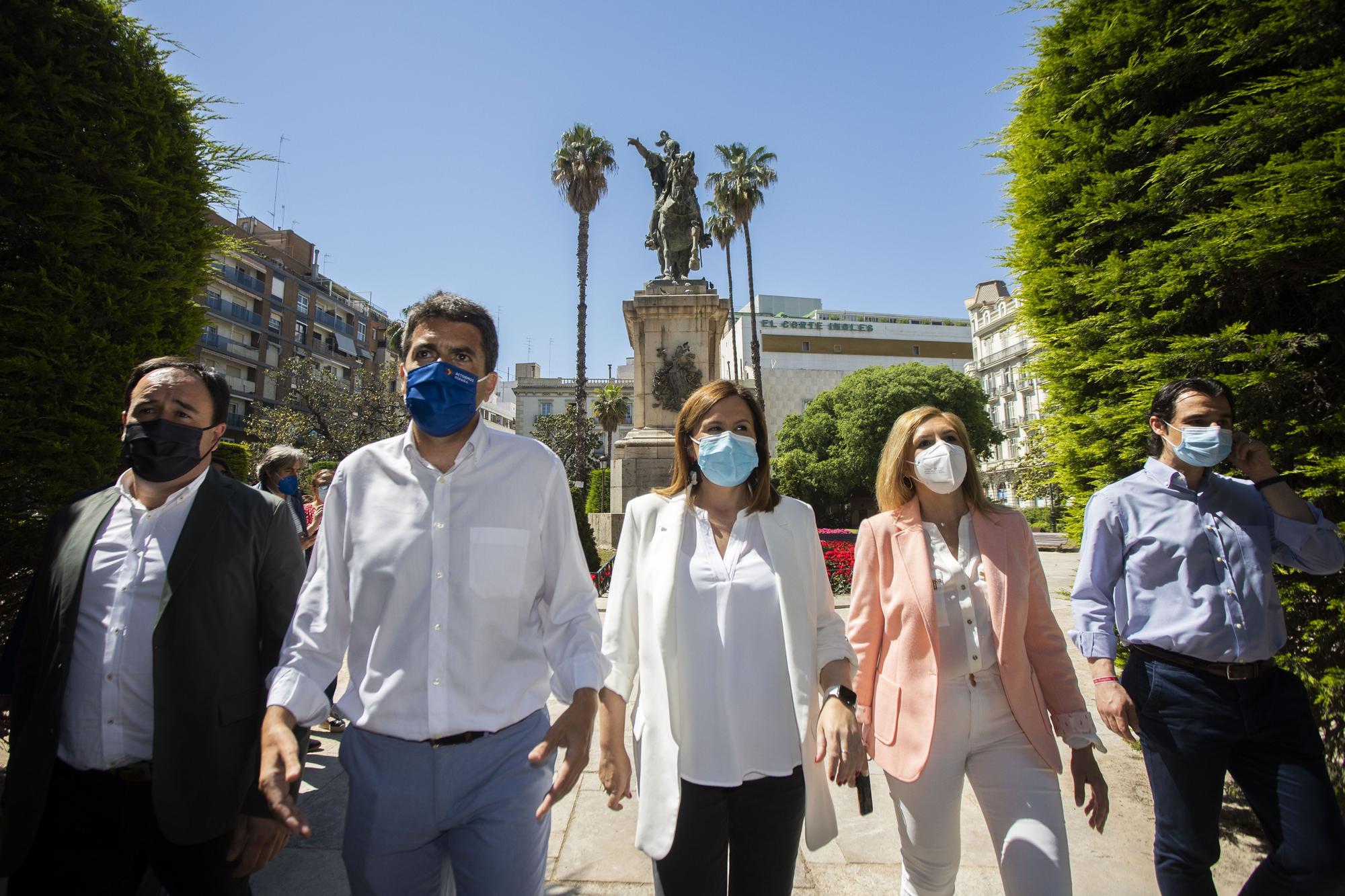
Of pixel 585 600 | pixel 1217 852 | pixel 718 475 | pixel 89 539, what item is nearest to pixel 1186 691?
pixel 1217 852

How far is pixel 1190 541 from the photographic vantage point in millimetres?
2588

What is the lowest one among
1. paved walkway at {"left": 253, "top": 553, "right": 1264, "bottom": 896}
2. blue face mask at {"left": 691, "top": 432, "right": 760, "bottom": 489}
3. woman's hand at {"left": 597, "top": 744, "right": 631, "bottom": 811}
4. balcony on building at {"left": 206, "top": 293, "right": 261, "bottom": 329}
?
paved walkway at {"left": 253, "top": 553, "right": 1264, "bottom": 896}

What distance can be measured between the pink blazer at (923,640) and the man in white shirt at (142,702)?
1946 millimetres

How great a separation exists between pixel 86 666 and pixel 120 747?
26 cm

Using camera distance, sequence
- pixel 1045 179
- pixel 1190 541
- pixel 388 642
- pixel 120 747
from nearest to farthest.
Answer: pixel 388 642
pixel 120 747
pixel 1190 541
pixel 1045 179

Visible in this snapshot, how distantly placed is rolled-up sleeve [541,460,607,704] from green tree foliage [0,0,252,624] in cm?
288

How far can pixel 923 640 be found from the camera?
2.38 meters

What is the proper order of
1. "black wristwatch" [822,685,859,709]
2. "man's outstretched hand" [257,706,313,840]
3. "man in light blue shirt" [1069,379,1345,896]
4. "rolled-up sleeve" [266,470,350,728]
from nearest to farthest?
1. "man's outstretched hand" [257,706,313,840]
2. "rolled-up sleeve" [266,470,350,728]
3. "black wristwatch" [822,685,859,709]
4. "man in light blue shirt" [1069,379,1345,896]

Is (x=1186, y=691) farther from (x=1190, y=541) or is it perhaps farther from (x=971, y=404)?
(x=971, y=404)

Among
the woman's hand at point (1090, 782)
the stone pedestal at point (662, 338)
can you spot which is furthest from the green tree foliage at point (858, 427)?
the woman's hand at point (1090, 782)

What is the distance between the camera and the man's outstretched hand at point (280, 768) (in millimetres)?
1669

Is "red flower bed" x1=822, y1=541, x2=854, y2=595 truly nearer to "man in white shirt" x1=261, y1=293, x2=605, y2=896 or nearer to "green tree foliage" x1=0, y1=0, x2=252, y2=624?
"green tree foliage" x1=0, y1=0, x2=252, y2=624

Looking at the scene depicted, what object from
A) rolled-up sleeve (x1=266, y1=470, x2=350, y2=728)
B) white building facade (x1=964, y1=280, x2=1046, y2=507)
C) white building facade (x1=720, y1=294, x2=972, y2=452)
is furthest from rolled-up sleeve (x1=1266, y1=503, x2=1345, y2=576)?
white building facade (x1=720, y1=294, x2=972, y2=452)

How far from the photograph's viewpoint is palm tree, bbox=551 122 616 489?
86.1 feet
